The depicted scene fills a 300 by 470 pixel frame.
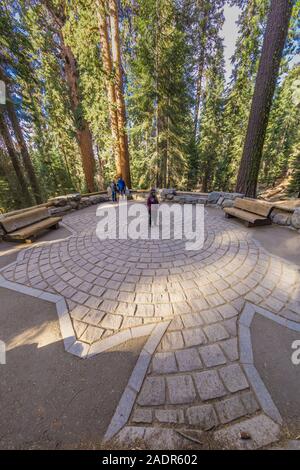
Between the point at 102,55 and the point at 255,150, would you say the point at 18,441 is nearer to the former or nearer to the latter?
the point at 255,150

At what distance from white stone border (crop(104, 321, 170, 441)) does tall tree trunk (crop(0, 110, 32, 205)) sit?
1149 centimetres

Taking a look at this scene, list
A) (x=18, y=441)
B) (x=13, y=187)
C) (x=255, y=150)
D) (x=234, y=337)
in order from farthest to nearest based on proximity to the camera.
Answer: (x=13, y=187) → (x=255, y=150) → (x=234, y=337) → (x=18, y=441)

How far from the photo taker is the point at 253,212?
5.62 meters

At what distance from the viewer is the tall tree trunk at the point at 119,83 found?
795 cm

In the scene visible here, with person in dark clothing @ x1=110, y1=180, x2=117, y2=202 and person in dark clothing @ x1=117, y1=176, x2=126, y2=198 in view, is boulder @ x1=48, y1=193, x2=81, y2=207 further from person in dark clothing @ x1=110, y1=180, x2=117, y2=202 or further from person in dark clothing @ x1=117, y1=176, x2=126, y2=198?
person in dark clothing @ x1=117, y1=176, x2=126, y2=198

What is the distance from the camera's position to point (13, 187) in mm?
10070

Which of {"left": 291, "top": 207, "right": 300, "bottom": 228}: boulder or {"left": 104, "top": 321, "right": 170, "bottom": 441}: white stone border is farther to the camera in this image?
{"left": 291, "top": 207, "right": 300, "bottom": 228}: boulder

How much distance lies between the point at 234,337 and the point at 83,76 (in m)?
12.7

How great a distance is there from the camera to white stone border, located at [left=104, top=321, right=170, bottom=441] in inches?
54.6

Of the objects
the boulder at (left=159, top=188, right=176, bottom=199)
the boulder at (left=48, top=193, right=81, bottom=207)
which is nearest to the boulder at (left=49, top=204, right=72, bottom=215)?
the boulder at (left=48, top=193, right=81, bottom=207)

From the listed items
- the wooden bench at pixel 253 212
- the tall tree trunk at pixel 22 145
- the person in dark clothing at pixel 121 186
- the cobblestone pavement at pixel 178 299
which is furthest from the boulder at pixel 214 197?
the tall tree trunk at pixel 22 145

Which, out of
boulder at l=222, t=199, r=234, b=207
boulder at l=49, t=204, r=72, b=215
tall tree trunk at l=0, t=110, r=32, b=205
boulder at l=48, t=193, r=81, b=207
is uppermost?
tall tree trunk at l=0, t=110, r=32, b=205

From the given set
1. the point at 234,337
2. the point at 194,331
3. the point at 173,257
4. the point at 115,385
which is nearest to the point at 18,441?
the point at 115,385

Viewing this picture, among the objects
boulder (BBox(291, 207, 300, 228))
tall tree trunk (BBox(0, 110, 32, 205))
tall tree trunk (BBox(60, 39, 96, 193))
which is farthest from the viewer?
tall tree trunk (BBox(60, 39, 96, 193))
